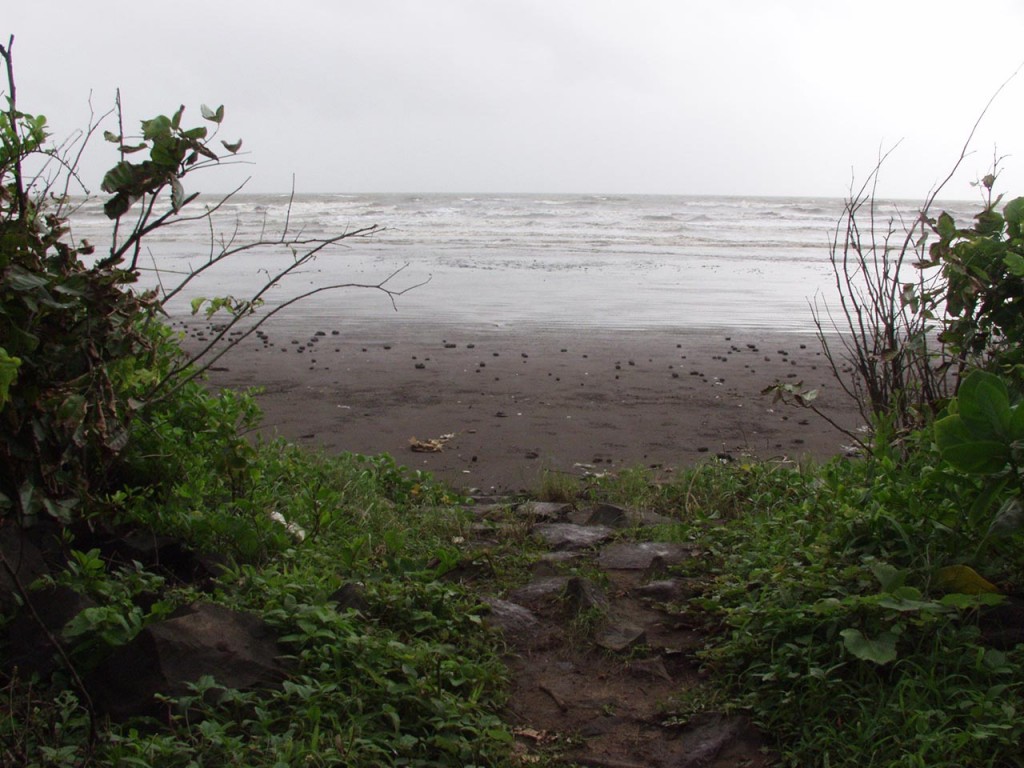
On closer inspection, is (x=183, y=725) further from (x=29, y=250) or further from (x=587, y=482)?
(x=587, y=482)

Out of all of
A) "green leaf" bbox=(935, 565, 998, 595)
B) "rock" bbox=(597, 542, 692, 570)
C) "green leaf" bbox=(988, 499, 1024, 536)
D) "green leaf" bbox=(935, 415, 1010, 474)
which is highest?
"green leaf" bbox=(935, 415, 1010, 474)

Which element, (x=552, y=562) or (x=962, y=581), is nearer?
(x=962, y=581)

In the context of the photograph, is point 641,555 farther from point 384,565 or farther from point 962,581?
point 962,581

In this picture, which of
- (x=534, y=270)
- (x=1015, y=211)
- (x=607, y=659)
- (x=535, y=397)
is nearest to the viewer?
(x=607, y=659)

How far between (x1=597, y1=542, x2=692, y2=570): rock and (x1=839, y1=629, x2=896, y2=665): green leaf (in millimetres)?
1232

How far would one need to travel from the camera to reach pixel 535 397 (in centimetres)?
799

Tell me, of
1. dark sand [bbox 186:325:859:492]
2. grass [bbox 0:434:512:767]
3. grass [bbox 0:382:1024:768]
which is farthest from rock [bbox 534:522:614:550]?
dark sand [bbox 186:325:859:492]

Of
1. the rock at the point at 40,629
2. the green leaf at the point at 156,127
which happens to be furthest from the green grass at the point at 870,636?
the green leaf at the point at 156,127

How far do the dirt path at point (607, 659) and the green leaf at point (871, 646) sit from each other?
0.37m

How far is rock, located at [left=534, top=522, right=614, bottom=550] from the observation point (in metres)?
4.30

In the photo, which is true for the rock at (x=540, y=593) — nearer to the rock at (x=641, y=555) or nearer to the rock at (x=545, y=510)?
the rock at (x=641, y=555)

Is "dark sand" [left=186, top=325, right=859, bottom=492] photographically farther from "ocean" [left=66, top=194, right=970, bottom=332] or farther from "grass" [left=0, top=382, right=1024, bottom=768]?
"grass" [left=0, top=382, right=1024, bottom=768]

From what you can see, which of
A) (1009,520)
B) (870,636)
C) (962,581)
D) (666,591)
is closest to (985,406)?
(1009,520)

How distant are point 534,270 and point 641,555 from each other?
629 inches
